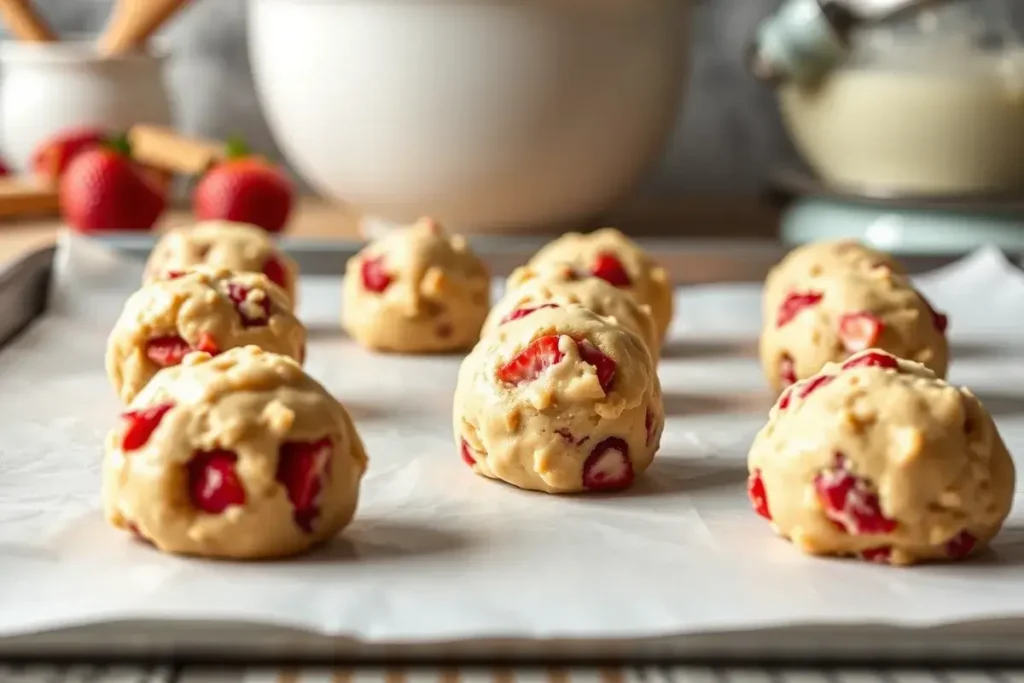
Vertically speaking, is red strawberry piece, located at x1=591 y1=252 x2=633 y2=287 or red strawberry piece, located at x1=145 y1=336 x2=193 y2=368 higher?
red strawberry piece, located at x1=145 y1=336 x2=193 y2=368

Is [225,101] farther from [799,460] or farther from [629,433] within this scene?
[799,460]

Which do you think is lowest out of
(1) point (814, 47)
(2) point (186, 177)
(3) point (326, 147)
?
(2) point (186, 177)

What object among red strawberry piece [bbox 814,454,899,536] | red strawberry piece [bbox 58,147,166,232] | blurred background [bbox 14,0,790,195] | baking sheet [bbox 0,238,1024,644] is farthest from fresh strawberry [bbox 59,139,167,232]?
red strawberry piece [bbox 814,454,899,536]

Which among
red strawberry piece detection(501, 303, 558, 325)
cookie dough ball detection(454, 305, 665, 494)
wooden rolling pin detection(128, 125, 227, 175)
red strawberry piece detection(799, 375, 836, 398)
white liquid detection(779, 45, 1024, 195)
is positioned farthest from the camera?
wooden rolling pin detection(128, 125, 227, 175)

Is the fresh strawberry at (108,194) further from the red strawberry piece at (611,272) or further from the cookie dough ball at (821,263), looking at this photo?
the cookie dough ball at (821,263)

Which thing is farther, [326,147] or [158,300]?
[326,147]

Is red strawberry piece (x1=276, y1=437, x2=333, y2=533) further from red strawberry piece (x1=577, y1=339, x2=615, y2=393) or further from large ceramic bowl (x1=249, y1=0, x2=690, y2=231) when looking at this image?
large ceramic bowl (x1=249, y1=0, x2=690, y2=231)

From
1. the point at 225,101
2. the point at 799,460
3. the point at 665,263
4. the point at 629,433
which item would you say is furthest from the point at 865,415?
the point at 225,101
